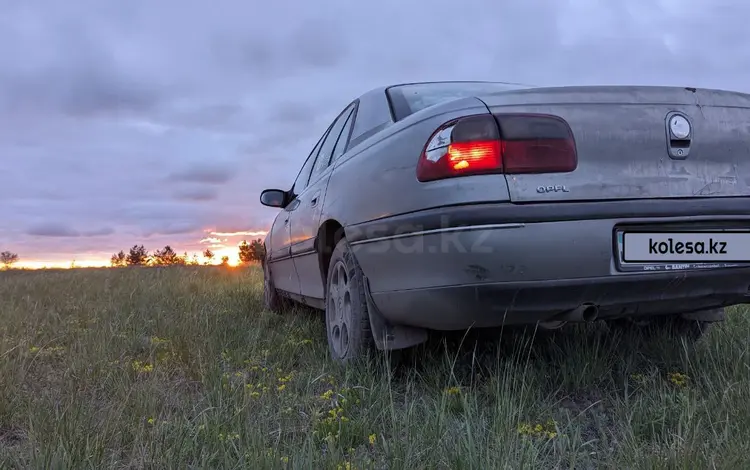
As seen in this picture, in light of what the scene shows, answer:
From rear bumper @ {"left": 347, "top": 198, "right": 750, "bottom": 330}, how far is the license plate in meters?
0.03

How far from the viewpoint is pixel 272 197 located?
4805 millimetres

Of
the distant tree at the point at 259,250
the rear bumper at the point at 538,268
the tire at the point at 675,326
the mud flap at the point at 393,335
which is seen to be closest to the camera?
the rear bumper at the point at 538,268

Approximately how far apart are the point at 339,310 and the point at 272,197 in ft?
6.89

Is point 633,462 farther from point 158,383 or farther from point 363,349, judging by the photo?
point 158,383

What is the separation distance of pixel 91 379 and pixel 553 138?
7.49 ft

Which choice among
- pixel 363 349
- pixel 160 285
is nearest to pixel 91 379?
pixel 363 349

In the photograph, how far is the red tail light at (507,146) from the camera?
1960mm

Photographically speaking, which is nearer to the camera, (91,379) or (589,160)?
(589,160)

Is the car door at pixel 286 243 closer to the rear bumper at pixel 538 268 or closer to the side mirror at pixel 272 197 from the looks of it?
the side mirror at pixel 272 197

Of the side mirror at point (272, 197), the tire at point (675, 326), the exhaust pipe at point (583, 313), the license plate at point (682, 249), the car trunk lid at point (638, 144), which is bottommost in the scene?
the tire at point (675, 326)

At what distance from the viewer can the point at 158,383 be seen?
2451mm

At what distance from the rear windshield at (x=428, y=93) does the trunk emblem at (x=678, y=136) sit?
72 cm

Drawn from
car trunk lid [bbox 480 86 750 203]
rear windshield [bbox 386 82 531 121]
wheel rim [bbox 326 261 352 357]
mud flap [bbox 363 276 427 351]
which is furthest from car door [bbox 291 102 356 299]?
car trunk lid [bbox 480 86 750 203]

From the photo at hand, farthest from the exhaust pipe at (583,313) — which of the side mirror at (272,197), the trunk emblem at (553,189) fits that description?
the side mirror at (272,197)
